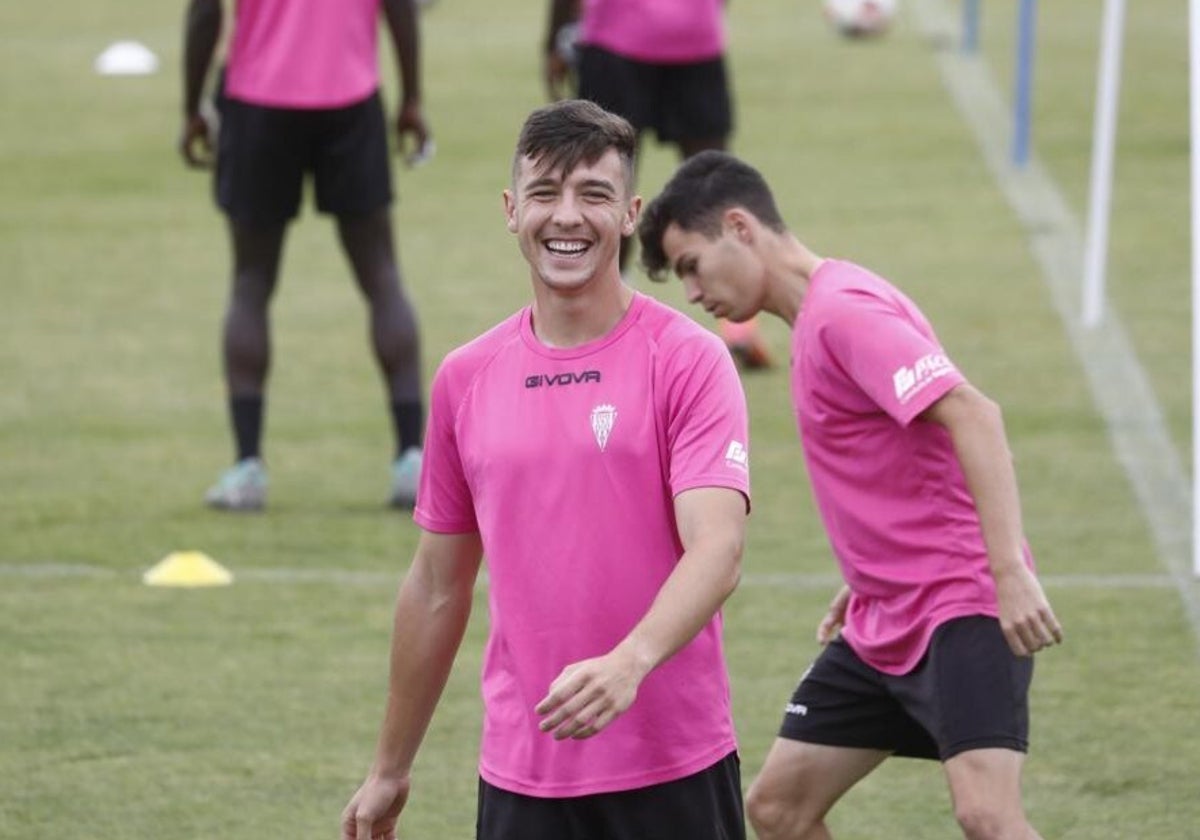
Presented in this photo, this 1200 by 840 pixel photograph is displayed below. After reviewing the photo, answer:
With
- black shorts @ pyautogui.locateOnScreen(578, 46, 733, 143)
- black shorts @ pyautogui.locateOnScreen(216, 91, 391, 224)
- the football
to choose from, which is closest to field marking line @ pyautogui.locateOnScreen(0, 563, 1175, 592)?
black shorts @ pyautogui.locateOnScreen(216, 91, 391, 224)

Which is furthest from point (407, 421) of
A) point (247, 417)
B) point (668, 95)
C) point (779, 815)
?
point (779, 815)

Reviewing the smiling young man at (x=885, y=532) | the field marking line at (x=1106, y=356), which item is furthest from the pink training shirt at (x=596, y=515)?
the field marking line at (x=1106, y=356)

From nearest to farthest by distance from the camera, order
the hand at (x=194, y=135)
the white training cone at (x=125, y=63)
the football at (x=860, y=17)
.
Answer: the hand at (x=194, y=135) → the white training cone at (x=125, y=63) → the football at (x=860, y=17)

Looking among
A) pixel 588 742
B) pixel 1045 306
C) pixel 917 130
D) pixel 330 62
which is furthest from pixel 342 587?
pixel 917 130

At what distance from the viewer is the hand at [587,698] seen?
3639 mm

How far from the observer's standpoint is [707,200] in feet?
17.7

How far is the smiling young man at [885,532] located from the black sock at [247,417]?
3858 millimetres

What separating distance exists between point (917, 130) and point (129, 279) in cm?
721

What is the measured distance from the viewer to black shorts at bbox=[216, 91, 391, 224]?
900cm

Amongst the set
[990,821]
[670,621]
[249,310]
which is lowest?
[249,310]

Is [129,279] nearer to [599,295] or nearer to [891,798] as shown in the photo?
[891,798]

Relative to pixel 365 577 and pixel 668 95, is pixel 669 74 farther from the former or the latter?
pixel 365 577

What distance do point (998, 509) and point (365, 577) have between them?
395 cm

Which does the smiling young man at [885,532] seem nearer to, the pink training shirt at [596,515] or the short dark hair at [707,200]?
the short dark hair at [707,200]
